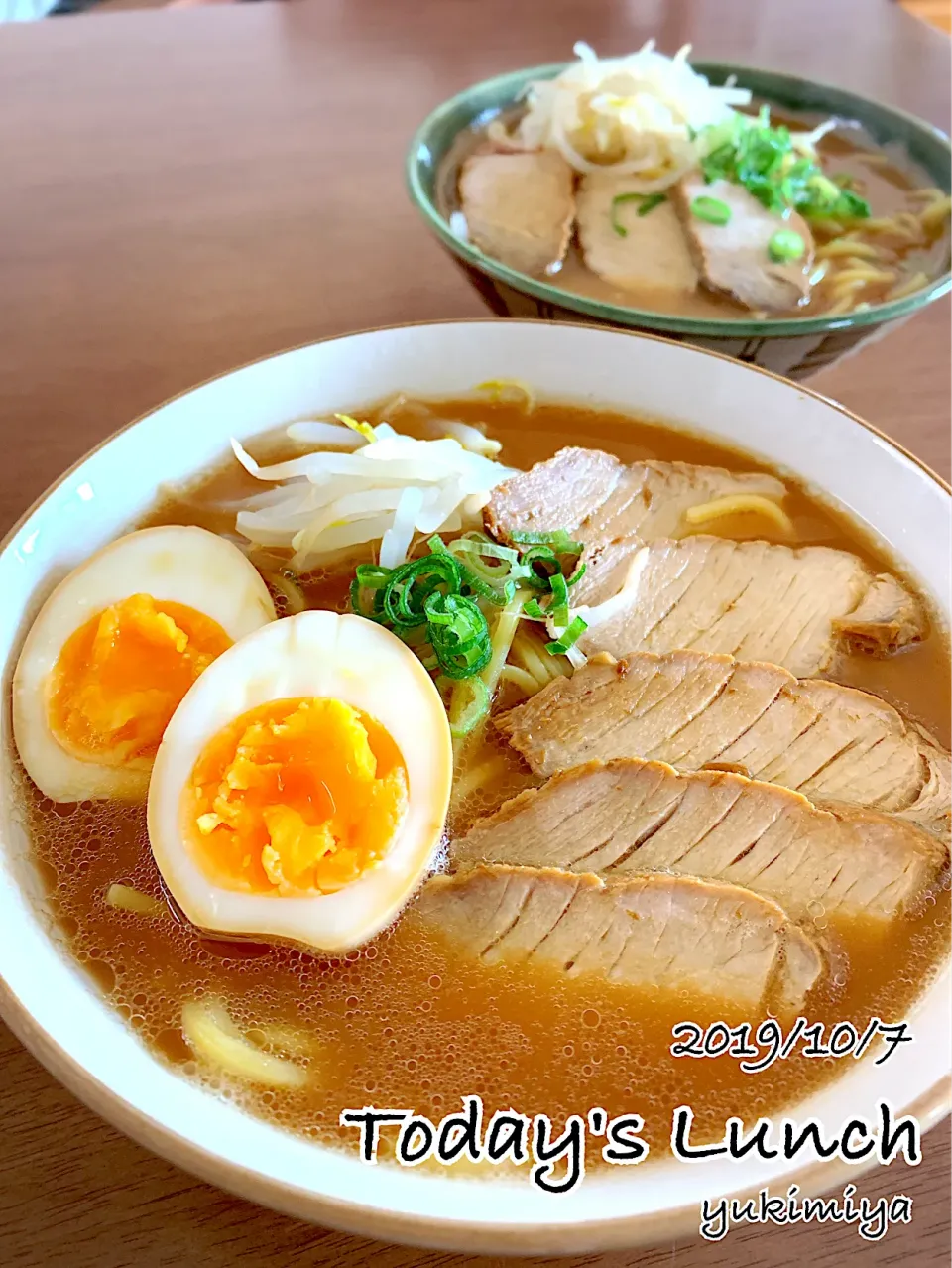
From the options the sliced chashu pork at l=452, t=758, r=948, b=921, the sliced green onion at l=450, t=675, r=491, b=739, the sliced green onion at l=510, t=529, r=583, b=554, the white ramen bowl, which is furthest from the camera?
the sliced green onion at l=510, t=529, r=583, b=554

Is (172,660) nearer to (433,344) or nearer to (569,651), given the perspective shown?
(569,651)

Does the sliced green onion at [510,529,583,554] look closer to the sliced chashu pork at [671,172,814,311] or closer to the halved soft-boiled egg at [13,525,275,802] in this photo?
the halved soft-boiled egg at [13,525,275,802]

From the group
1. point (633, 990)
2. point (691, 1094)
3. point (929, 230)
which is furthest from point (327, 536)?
point (929, 230)

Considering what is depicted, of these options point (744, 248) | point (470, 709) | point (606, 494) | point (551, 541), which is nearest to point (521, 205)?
point (744, 248)

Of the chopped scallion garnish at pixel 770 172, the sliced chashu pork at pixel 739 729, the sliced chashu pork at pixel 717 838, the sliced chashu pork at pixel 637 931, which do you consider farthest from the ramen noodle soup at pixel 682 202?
the sliced chashu pork at pixel 637 931

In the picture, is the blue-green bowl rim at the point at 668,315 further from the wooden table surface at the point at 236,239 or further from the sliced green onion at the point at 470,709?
the sliced green onion at the point at 470,709

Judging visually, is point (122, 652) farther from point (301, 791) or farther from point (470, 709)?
point (470, 709)

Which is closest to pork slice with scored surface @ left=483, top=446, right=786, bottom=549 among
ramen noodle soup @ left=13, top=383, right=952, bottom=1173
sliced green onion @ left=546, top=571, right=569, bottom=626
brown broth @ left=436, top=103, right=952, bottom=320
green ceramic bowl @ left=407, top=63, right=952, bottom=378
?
ramen noodle soup @ left=13, top=383, right=952, bottom=1173
